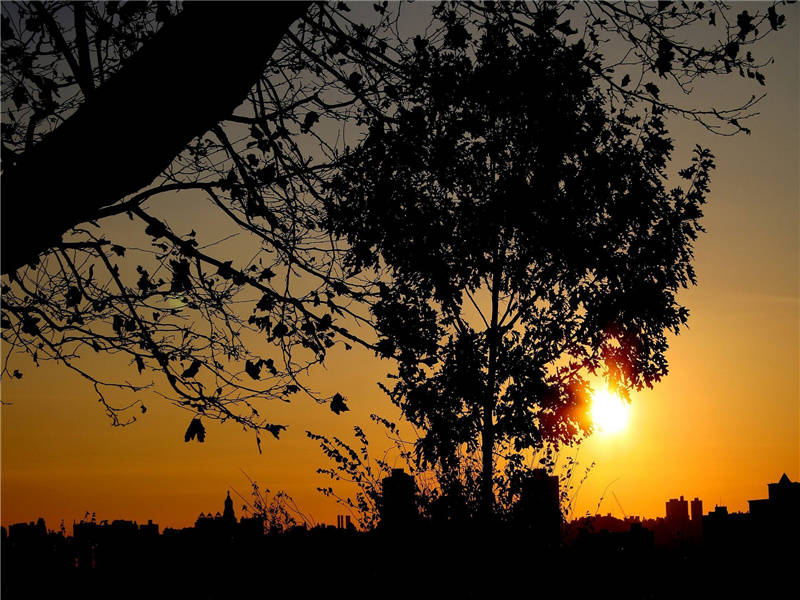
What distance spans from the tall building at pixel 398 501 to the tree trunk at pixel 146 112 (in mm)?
6798

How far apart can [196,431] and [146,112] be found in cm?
291

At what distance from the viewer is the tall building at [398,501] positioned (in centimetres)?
968

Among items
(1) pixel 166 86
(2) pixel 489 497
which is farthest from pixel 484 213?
(1) pixel 166 86

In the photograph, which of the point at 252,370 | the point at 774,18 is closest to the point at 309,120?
the point at 252,370

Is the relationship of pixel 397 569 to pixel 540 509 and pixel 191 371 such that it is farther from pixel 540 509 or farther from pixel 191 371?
pixel 191 371

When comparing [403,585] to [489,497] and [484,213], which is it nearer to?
[489,497]

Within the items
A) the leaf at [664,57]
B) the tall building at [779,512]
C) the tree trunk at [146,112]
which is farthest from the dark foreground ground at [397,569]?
the tree trunk at [146,112]

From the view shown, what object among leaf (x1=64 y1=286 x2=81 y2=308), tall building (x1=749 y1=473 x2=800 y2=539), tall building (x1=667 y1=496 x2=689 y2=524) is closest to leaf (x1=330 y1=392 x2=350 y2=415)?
leaf (x1=64 y1=286 x2=81 y2=308)

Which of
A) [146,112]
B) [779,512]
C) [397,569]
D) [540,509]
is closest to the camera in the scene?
[146,112]

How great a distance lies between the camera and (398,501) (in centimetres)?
1030

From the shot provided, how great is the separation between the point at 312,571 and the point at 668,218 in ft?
40.3

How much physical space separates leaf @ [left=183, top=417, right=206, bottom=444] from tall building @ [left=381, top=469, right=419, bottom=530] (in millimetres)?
4281

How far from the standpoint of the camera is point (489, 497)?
37.1 feet

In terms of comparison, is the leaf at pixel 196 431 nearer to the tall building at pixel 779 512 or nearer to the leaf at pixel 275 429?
the leaf at pixel 275 429
